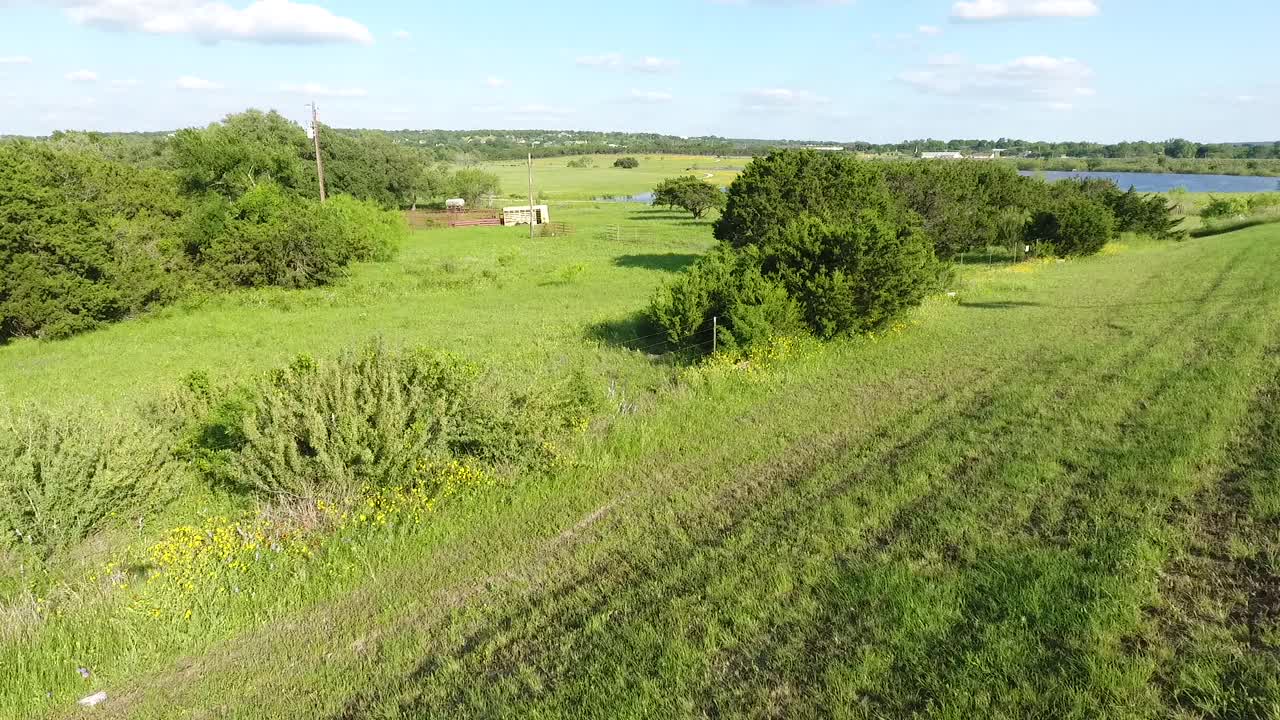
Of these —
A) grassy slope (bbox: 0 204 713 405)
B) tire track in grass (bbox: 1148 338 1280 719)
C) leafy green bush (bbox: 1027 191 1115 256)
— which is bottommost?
grassy slope (bbox: 0 204 713 405)

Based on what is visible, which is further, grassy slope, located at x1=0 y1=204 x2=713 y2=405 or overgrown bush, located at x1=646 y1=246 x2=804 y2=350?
grassy slope, located at x1=0 y1=204 x2=713 y2=405

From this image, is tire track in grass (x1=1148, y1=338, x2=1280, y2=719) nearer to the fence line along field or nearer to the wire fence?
the fence line along field

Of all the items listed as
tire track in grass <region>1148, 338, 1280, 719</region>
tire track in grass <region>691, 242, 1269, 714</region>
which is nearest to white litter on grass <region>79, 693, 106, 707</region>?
tire track in grass <region>691, 242, 1269, 714</region>

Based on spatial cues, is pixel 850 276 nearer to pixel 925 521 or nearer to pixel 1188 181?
pixel 925 521

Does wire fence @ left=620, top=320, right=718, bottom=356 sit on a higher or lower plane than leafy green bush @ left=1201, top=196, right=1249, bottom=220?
lower

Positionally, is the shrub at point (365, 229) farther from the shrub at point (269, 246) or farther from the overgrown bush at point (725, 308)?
the overgrown bush at point (725, 308)

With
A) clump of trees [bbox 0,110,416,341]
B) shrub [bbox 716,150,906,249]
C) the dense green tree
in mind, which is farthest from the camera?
the dense green tree

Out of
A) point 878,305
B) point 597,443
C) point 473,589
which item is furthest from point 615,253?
point 473,589

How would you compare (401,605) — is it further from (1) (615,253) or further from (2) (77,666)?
(1) (615,253)
